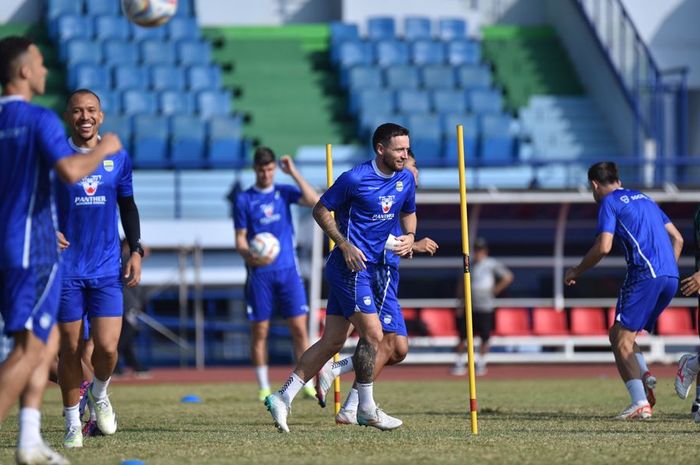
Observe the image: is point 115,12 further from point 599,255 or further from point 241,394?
point 599,255

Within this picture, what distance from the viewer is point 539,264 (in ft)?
75.9

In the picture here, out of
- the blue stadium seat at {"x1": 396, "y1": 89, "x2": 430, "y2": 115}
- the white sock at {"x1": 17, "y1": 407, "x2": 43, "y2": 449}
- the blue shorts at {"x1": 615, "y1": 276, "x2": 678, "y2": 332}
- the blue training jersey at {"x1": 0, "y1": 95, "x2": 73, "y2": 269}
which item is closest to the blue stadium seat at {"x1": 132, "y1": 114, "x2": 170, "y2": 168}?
the blue stadium seat at {"x1": 396, "y1": 89, "x2": 430, "y2": 115}

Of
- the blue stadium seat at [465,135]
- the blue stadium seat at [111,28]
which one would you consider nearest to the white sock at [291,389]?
the blue stadium seat at [465,135]

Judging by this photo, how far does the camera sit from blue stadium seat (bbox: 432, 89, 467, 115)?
2945cm

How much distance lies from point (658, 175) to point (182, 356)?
10.3 meters

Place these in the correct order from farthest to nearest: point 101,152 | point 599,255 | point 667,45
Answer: point 667,45, point 599,255, point 101,152

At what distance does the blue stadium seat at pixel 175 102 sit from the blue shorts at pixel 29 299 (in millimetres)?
21706

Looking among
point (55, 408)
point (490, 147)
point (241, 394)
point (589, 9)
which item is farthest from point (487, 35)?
point (55, 408)

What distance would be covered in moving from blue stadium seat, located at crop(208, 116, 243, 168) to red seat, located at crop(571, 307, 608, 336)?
7.44 metres

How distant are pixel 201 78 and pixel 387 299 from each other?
791 inches

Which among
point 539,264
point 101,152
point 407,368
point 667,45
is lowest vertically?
point 407,368

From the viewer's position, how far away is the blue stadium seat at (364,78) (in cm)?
2955

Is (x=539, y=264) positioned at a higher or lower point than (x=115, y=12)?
lower

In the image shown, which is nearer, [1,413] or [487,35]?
[1,413]
